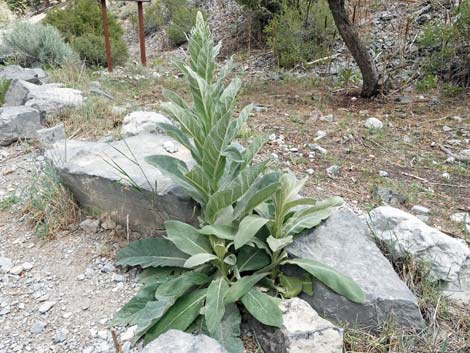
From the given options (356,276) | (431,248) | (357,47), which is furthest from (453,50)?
(356,276)

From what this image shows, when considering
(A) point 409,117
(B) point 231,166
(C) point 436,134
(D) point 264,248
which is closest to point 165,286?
(D) point 264,248

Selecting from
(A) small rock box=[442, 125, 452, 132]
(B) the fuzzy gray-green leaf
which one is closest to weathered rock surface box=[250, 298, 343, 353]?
(B) the fuzzy gray-green leaf

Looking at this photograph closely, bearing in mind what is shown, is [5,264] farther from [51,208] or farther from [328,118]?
[328,118]

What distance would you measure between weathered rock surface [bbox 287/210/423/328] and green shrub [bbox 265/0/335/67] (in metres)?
5.03

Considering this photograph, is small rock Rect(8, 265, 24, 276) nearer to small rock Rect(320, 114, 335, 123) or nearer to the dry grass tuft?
the dry grass tuft

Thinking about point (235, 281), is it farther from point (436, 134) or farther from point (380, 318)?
point (436, 134)

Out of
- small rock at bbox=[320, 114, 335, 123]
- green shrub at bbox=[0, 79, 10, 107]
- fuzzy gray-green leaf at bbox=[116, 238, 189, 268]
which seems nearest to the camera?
fuzzy gray-green leaf at bbox=[116, 238, 189, 268]

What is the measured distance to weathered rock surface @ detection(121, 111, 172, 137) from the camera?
3.29 m

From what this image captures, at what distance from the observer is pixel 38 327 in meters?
1.77

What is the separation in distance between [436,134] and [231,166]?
288 centimetres

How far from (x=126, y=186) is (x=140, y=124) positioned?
4.15ft

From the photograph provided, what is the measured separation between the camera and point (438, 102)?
4914mm

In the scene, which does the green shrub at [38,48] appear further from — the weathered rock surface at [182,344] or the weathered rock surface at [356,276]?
the weathered rock surface at [182,344]

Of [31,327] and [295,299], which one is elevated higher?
[295,299]
